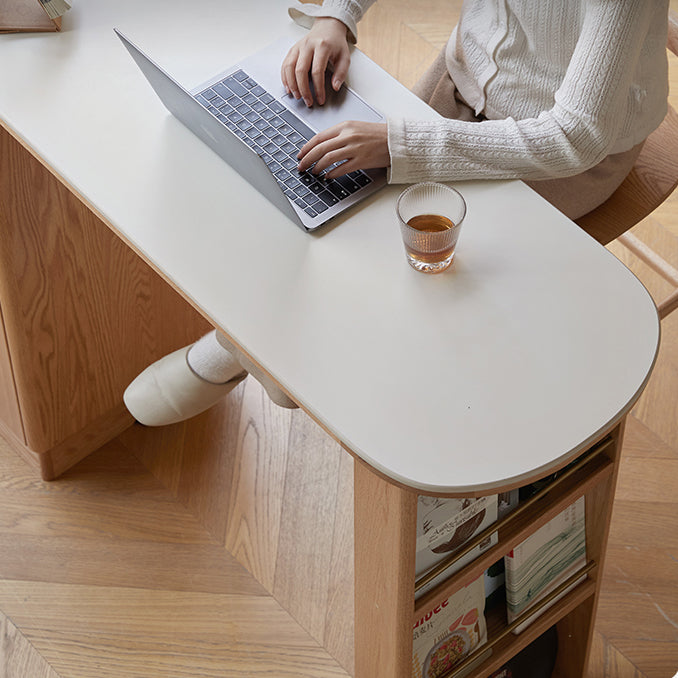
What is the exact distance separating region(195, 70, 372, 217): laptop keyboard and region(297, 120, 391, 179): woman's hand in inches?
0.7

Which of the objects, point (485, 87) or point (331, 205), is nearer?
point (331, 205)

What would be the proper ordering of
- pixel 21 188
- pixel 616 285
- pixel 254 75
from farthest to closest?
pixel 21 188 → pixel 254 75 → pixel 616 285

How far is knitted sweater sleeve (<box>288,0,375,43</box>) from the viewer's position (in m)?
1.38

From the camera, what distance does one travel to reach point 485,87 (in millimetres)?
1407

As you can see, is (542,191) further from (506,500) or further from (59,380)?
(59,380)

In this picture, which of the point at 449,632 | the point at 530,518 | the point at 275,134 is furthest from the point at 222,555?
the point at 275,134

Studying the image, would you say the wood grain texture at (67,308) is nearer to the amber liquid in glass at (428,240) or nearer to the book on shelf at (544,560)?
the amber liquid in glass at (428,240)

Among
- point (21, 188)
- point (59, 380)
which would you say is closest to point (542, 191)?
point (21, 188)

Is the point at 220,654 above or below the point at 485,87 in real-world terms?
below

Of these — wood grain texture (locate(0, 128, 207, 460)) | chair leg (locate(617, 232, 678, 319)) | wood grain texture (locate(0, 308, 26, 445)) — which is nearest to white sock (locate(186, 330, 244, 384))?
wood grain texture (locate(0, 128, 207, 460))

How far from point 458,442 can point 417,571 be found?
0.29 metres

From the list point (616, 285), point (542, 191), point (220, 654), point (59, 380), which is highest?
point (616, 285)

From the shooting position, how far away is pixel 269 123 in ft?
4.14

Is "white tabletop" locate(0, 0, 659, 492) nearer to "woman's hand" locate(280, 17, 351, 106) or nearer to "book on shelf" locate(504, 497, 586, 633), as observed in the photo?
"woman's hand" locate(280, 17, 351, 106)
